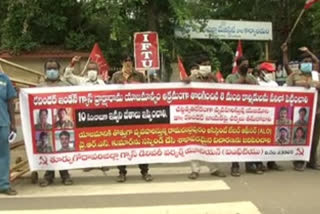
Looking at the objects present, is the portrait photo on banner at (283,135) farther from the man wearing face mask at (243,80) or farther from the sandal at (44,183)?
the sandal at (44,183)

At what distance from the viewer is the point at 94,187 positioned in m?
8.86

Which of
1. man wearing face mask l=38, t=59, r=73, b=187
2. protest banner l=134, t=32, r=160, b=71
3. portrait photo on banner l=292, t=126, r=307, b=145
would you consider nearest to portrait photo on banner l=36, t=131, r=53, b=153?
man wearing face mask l=38, t=59, r=73, b=187

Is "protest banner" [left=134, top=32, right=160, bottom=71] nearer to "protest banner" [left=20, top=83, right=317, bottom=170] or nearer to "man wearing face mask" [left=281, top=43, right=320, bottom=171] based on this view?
"man wearing face mask" [left=281, top=43, right=320, bottom=171]

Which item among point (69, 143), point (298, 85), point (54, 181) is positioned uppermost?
point (298, 85)

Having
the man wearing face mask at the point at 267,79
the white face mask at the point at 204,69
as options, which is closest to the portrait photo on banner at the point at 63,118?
the white face mask at the point at 204,69

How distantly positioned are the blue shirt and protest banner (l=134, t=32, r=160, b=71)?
5.11m

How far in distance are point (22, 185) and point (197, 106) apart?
9.61ft

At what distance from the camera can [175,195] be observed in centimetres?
822

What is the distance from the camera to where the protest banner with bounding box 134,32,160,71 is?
523 inches

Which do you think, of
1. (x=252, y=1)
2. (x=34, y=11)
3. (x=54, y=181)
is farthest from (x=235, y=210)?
(x=252, y=1)

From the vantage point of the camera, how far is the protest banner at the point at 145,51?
1330cm

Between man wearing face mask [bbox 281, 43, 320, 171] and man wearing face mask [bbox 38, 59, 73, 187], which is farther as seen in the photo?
man wearing face mask [bbox 281, 43, 320, 171]

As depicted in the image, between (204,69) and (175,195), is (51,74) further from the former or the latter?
(175,195)

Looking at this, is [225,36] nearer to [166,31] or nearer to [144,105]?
[166,31]
